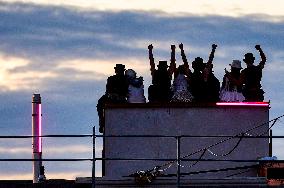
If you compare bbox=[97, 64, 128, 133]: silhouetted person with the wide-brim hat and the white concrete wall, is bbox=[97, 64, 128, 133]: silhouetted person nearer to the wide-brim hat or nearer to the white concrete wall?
the white concrete wall

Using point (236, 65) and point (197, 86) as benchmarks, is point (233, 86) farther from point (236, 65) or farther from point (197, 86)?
point (197, 86)

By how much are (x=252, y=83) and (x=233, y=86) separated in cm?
44

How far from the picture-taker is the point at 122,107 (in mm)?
26875

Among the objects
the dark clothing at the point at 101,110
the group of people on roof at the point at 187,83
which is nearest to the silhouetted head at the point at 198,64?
the group of people on roof at the point at 187,83

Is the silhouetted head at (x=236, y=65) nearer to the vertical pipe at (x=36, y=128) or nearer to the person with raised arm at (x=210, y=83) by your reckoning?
the person with raised arm at (x=210, y=83)

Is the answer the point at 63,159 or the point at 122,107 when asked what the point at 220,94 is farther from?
the point at 63,159

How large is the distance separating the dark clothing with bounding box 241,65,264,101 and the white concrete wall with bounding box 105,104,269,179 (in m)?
0.44

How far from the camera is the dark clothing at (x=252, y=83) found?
26875 mm

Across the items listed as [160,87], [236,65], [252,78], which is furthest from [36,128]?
[252,78]

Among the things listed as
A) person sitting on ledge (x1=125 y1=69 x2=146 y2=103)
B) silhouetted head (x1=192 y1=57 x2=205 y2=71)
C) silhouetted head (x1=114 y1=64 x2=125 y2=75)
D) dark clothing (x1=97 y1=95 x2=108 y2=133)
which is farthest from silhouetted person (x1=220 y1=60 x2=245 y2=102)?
dark clothing (x1=97 y1=95 x2=108 y2=133)

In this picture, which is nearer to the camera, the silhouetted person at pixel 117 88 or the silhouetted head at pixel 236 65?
the silhouetted person at pixel 117 88

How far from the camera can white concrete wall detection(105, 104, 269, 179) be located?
26.8m

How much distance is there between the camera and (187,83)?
88.2 feet

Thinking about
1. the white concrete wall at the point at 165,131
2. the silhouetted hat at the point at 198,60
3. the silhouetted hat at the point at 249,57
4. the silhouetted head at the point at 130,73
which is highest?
the silhouetted hat at the point at 249,57
